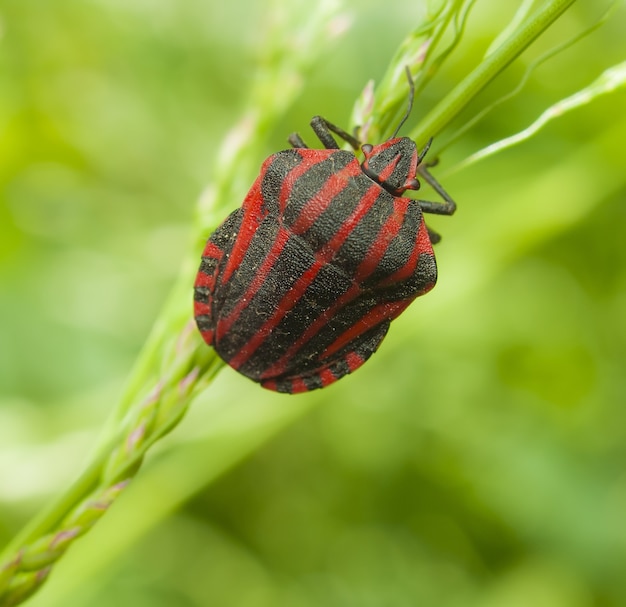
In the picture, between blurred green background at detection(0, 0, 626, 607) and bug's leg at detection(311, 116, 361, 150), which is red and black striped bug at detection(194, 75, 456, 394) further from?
blurred green background at detection(0, 0, 626, 607)

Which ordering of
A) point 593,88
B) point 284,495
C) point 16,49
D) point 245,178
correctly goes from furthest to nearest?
1. point 16,49
2. point 284,495
3. point 245,178
4. point 593,88

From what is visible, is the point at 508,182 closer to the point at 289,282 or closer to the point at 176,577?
the point at 289,282

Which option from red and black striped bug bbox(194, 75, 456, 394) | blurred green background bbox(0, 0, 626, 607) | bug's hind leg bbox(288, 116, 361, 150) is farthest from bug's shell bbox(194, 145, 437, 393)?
blurred green background bbox(0, 0, 626, 607)

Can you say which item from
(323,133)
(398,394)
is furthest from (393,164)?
(398,394)

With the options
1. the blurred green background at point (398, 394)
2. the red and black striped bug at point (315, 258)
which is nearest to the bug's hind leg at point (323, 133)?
the red and black striped bug at point (315, 258)

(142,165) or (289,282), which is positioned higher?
(142,165)

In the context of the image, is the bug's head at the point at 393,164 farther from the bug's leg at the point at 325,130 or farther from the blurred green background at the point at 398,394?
the blurred green background at the point at 398,394

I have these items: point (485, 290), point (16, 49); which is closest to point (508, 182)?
point (485, 290)
